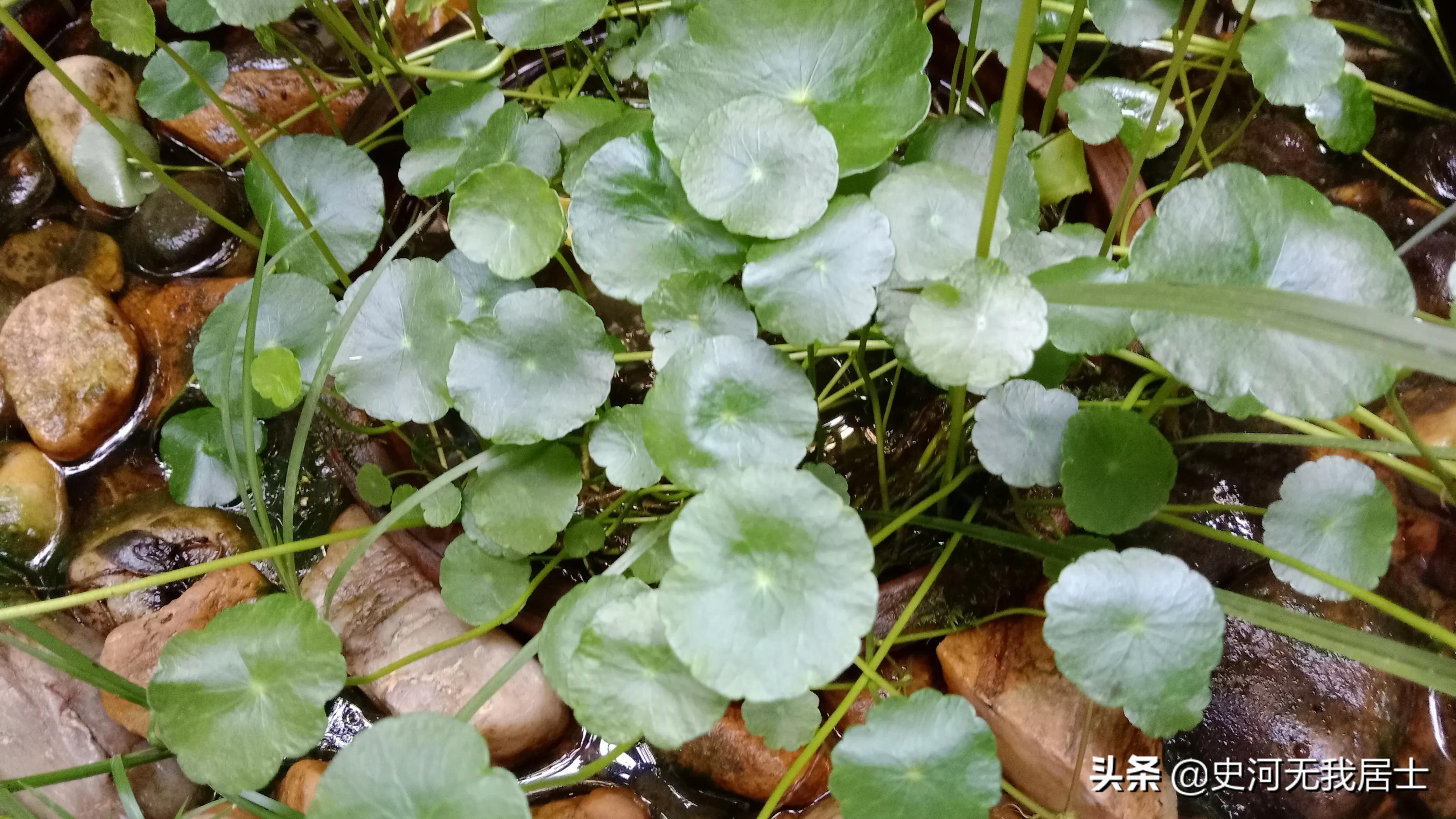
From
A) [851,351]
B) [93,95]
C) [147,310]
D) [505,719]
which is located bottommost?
[505,719]

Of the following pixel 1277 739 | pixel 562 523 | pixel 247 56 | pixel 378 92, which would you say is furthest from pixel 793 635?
pixel 247 56

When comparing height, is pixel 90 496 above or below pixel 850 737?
below

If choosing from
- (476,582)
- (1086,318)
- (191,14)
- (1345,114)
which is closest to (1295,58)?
(1345,114)

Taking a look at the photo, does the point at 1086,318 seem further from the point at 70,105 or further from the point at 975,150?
the point at 70,105

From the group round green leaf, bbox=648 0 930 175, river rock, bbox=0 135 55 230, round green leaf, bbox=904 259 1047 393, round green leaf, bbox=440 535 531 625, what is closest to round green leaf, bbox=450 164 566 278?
round green leaf, bbox=648 0 930 175

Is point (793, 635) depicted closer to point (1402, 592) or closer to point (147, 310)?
point (1402, 592)

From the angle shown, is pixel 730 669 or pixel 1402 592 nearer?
pixel 730 669
